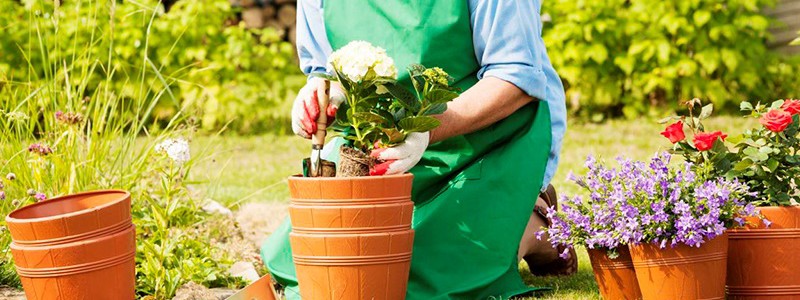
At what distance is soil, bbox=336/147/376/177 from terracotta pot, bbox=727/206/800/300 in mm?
868

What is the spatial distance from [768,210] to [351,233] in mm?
962

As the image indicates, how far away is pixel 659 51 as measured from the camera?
7410mm

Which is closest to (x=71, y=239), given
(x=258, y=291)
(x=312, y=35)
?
(x=258, y=291)

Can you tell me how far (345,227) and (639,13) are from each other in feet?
18.7

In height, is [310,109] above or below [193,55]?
above

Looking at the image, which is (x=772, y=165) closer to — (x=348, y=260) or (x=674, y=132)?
(x=674, y=132)

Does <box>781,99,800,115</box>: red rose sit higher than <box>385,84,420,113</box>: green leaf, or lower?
lower

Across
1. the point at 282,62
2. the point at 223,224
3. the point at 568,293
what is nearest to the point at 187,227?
the point at 223,224

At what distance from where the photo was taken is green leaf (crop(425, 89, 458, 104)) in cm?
230

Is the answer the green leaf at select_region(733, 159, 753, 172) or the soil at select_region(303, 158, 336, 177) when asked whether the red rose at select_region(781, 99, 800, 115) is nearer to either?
the green leaf at select_region(733, 159, 753, 172)

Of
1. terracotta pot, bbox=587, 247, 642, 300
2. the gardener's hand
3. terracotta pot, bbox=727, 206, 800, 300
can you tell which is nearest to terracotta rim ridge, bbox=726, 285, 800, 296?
terracotta pot, bbox=727, 206, 800, 300

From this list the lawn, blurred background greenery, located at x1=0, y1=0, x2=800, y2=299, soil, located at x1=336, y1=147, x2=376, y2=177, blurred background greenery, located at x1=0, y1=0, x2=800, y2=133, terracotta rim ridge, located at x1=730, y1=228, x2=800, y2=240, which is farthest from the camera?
blurred background greenery, located at x1=0, y1=0, x2=800, y2=133

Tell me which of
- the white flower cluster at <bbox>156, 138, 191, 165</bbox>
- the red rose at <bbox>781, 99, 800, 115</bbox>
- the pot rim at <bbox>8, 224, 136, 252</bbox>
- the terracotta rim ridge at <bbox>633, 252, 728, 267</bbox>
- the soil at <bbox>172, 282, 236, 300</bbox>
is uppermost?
the red rose at <bbox>781, 99, 800, 115</bbox>

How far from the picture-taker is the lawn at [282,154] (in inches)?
193
